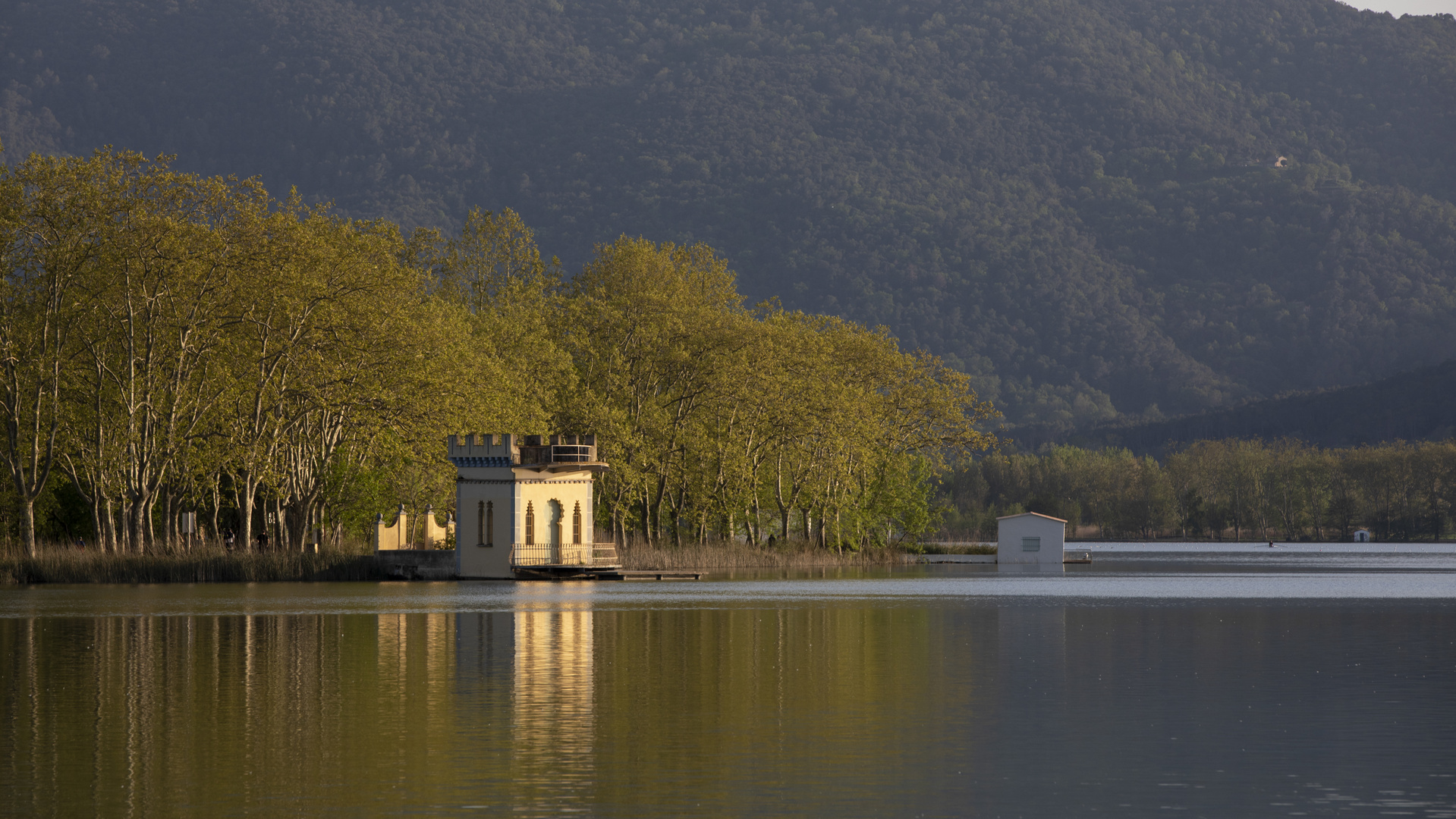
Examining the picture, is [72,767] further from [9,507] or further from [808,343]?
[808,343]

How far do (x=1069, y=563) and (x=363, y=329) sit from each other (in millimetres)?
56317

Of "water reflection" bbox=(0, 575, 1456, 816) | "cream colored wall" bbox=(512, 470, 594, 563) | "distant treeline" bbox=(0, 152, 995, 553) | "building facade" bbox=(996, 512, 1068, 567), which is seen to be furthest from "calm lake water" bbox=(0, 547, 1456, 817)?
"building facade" bbox=(996, 512, 1068, 567)

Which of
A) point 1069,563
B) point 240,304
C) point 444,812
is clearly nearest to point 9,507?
point 240,304

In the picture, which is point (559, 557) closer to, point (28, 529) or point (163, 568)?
point (163, 568)

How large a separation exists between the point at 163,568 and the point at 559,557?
16.1 m

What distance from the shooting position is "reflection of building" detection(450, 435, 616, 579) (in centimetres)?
7081

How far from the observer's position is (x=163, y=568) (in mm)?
65125

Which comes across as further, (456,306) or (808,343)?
(808,343)

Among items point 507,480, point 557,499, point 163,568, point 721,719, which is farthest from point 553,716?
point 557,499

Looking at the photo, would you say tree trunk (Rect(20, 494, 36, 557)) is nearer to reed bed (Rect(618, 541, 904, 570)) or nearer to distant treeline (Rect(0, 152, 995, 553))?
distant treeline (Rect(0, 152, 995, 553))

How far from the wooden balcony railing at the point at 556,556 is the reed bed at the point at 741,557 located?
401cm

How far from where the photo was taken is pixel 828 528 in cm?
10588

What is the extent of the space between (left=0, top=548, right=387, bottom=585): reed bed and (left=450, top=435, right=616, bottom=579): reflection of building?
18.4ft

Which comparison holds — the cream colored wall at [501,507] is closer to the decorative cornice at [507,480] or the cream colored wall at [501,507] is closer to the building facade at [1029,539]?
the decorative cornice at [507,480]
